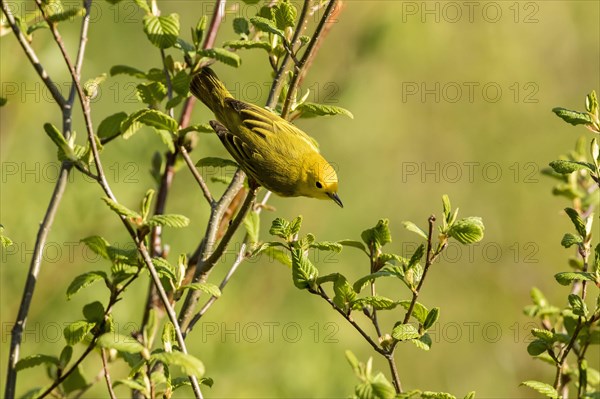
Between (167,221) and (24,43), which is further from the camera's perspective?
(24,43)

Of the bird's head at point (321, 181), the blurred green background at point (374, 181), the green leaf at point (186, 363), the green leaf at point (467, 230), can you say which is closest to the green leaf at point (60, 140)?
the green leaf at point (186, 363)

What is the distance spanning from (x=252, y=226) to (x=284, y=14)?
74 centimetres

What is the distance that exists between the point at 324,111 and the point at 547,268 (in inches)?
162

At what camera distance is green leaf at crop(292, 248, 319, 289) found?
2.27 metres

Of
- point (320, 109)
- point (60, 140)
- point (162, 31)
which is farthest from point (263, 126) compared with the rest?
point (60, 140)

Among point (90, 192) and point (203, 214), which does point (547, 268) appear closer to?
point (203, 214)

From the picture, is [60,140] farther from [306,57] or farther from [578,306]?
[578,306]

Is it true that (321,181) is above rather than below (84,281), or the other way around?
above

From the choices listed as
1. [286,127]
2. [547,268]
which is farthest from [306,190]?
[547,268]

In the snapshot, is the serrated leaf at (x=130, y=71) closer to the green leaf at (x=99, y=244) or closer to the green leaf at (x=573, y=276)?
the green leaf at (x=99, y=244)

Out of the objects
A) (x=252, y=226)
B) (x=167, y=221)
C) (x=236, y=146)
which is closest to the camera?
(x=167, y=221)

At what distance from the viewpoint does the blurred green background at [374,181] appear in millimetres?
4645

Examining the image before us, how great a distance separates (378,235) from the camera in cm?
238

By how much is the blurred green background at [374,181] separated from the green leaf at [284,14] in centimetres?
214
